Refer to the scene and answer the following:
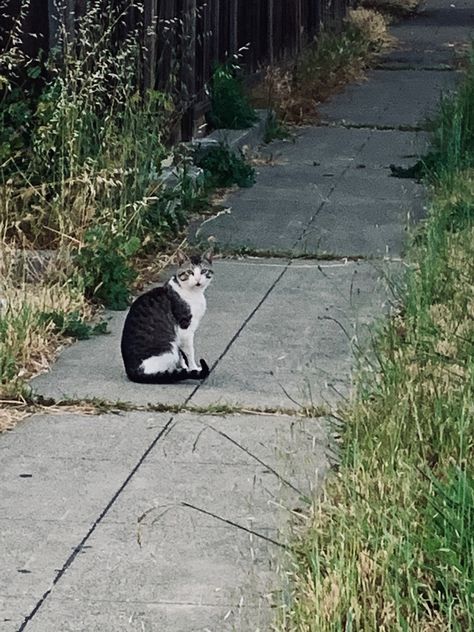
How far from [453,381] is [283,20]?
37.6ft

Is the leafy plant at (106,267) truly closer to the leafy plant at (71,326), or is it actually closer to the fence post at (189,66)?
the leafy plant at (71,326)

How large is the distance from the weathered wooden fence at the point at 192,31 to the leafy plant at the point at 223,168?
0.53 m

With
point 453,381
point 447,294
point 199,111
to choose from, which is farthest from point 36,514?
point 199,111

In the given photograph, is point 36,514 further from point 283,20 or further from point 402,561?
point 283,20

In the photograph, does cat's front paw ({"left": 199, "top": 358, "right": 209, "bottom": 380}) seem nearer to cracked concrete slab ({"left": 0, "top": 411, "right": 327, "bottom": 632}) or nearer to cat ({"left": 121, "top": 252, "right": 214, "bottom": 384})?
cat ({"left": 121, "top": 252, "right": 214, "bottom": 384})

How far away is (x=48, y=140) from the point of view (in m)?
8.85

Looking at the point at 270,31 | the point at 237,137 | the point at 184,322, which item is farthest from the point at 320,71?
the point at 184,322

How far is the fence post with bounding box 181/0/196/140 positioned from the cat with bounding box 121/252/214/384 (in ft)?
16.3

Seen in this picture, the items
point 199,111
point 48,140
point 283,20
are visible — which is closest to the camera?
point 48,140

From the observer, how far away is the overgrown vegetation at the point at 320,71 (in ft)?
48.1

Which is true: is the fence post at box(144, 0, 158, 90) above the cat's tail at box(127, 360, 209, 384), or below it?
above

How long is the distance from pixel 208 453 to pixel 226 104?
7.22 metres

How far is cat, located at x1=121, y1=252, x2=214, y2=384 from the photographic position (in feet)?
22.4

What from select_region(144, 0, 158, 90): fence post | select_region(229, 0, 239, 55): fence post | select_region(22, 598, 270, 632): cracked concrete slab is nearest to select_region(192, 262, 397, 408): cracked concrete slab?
select_region(22, 598, 270, 632): cracked concrete slab
